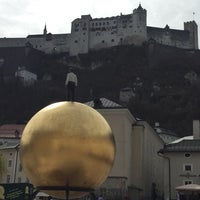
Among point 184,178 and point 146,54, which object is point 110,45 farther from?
point 184,178

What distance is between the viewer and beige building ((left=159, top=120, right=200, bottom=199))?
38375mm

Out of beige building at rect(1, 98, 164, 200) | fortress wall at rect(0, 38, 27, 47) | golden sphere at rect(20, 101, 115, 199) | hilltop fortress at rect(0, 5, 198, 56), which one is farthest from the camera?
fortress wall at rect(0, 38, 27, 47)

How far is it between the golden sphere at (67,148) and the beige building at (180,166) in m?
34.9

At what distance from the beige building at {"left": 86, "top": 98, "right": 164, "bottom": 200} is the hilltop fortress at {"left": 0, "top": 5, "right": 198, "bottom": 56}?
7572 cm

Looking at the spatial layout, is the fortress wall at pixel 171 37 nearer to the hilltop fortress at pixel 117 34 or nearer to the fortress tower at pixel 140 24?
the hilltop fortress at pixel 117 34

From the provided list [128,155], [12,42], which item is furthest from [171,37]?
[128,155]

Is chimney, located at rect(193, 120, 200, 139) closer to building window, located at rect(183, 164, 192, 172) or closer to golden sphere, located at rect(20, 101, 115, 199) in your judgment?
building window, located at rect(183, 164, 192, 172)

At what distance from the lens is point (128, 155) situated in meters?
38.5

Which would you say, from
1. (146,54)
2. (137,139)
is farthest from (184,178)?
(146,54)

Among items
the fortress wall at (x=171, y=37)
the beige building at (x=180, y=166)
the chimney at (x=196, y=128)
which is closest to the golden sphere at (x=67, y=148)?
the beige building at (x=180, y=166)

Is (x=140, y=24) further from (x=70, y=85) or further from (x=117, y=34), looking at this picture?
(x=70, y=85)

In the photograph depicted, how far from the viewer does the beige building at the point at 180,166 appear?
38.4 meters

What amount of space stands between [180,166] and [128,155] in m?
4.40

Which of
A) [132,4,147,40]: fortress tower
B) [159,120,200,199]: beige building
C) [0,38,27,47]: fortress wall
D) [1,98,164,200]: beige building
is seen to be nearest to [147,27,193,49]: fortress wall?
[132,4,147,40]: fortress tower
